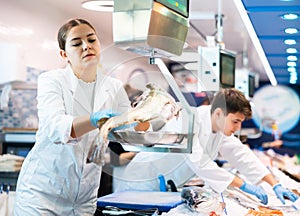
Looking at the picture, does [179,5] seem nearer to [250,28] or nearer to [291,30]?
[250,28]

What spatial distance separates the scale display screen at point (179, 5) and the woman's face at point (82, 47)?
0.54 meters

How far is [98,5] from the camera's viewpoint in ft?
18.0

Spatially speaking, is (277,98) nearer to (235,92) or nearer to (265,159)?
(265,159)

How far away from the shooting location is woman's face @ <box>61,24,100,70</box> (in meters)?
2.52

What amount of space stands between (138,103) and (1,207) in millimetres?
1485

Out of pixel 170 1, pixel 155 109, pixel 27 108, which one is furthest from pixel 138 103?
pixel 27 108

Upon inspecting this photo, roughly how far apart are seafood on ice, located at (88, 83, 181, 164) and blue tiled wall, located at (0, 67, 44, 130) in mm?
3667

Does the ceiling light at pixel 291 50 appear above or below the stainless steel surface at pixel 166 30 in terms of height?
below

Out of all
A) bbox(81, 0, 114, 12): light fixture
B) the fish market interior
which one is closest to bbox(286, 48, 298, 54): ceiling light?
the fish market interior

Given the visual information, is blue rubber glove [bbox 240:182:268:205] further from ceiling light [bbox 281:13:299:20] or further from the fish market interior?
ceiling light [bbox 281:13:299:20]

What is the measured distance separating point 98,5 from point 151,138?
3.67 metres

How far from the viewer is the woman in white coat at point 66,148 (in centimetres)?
247

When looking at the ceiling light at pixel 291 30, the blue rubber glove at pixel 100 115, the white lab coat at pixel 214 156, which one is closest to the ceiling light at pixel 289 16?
the ceiling light at pixel 291 30

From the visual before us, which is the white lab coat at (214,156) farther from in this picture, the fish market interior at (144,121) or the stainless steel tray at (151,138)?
the stainless steel tray at (151,138)
